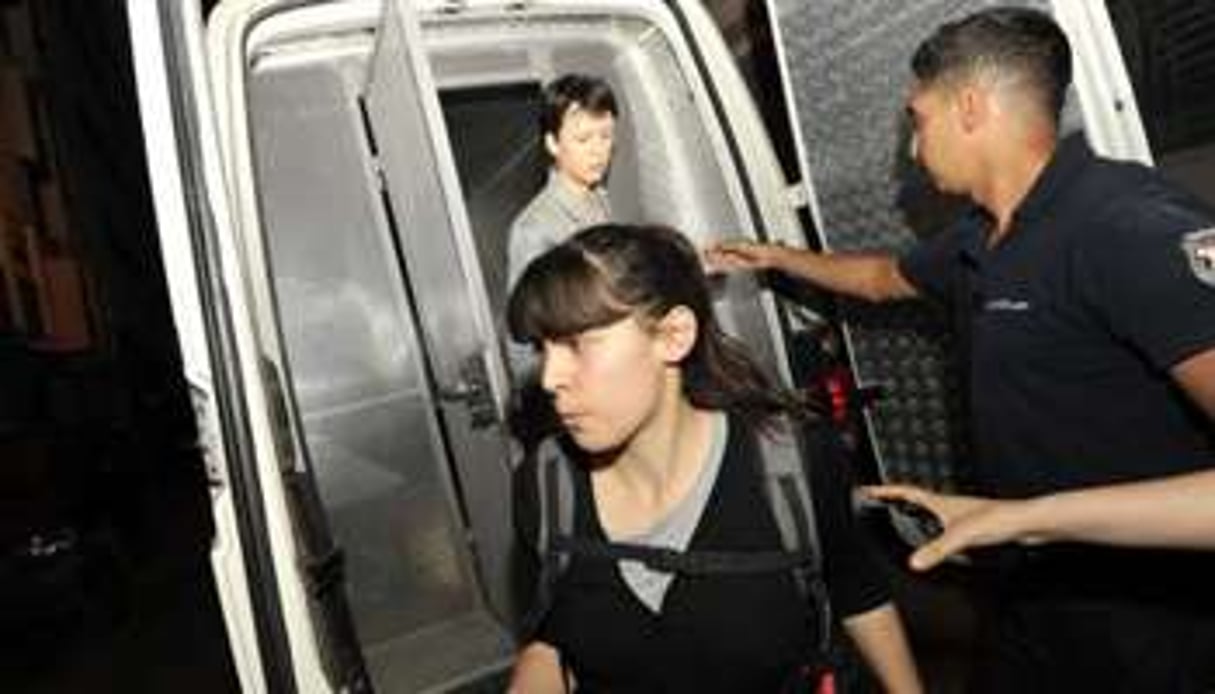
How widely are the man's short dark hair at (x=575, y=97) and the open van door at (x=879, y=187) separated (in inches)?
23.2

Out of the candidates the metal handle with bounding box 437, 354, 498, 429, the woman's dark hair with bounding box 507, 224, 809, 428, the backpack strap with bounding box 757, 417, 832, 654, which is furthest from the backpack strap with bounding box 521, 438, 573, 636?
the metal handle with bounding box 437, 354, 498, 429

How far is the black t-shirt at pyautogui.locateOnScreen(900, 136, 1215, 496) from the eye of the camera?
6.16ft

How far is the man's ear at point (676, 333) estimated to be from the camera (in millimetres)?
1888

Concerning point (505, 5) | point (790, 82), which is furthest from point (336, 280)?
point (790, 82)

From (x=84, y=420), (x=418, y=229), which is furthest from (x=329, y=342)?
(x=84, y=420)

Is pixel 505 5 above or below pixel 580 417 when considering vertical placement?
above

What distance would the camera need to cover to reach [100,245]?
1008 inches

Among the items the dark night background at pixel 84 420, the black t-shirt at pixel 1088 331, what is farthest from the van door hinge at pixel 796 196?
the dark night background at pixel 84 420

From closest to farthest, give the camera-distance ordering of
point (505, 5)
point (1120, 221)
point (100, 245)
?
1. point (1120, 221)
2. point (505, 5)
3. point (100, 245)

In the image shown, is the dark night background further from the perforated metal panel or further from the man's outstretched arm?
the perforated metal panel

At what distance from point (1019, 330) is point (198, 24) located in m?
1.81

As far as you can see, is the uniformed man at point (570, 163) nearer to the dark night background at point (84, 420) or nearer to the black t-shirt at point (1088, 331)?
the dark night background at point (84, 420)

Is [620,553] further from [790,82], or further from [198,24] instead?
[790,82]

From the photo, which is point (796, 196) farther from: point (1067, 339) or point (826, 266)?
point (1067, 339)
